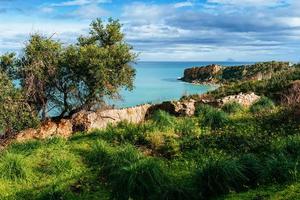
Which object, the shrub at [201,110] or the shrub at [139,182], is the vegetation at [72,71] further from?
the shrub at [139,182]

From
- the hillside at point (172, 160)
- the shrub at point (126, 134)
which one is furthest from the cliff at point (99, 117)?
the shrub at point (126, 134)

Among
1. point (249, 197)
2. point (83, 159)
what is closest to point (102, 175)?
point (83, 159)

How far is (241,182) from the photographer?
10.8m

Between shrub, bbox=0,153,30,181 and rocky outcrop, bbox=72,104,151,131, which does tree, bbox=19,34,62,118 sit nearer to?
rocky outcrop, bbox=72,104,151,131

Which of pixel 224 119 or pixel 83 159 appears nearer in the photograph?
pixel 83 159

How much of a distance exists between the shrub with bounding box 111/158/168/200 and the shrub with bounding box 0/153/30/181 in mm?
3656

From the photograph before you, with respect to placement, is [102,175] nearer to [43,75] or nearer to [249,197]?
[249,197]

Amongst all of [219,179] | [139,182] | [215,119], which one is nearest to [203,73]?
[215,119]

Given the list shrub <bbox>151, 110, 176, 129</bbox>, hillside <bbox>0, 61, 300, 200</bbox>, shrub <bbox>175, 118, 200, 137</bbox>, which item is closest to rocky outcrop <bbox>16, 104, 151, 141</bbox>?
hillside <bbox>0, 61, 300, 200</bbox>

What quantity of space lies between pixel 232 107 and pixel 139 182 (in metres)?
11.1

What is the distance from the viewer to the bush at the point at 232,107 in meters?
21.1

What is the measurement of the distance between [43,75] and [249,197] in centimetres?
1712

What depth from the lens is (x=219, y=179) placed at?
1061cm

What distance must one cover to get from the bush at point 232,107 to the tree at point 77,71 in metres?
6.70
